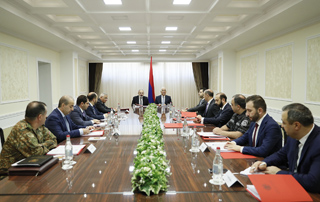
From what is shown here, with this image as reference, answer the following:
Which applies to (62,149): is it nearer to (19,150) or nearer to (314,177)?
(19,150)

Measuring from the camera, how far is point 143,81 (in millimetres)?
13438

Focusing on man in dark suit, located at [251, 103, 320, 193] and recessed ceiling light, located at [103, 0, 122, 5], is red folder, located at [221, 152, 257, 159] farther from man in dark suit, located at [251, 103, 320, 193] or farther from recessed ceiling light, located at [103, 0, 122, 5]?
recessed ceiling light, located at [103, 0, 122, 5]

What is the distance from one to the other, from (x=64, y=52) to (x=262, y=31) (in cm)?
666

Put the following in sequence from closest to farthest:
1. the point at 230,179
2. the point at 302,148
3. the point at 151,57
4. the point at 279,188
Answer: the point at 279,188 < the point at 230,179 < the point at 302,148 < the point at 151,57

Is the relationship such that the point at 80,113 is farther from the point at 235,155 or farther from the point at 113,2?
the point at 235,155

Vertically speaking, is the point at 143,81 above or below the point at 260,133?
above

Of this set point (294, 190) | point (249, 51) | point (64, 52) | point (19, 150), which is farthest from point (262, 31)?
point (64, 52)

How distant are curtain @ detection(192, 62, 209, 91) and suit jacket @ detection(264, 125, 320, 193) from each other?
1092 centimetres

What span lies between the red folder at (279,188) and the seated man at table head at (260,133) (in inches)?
29.0

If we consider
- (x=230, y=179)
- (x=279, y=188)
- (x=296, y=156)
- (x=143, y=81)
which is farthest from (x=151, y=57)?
(x=143, y=81)

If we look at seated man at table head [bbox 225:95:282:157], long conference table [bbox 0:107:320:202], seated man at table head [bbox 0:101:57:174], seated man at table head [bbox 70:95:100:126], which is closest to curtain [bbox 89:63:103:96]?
seated man at table head [bbox 70:95:100:126]

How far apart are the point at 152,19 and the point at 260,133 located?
384cm

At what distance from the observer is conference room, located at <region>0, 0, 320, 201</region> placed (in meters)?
1.72

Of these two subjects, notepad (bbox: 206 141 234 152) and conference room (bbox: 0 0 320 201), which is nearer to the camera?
conference room (bbox: 0 0 320 201)
